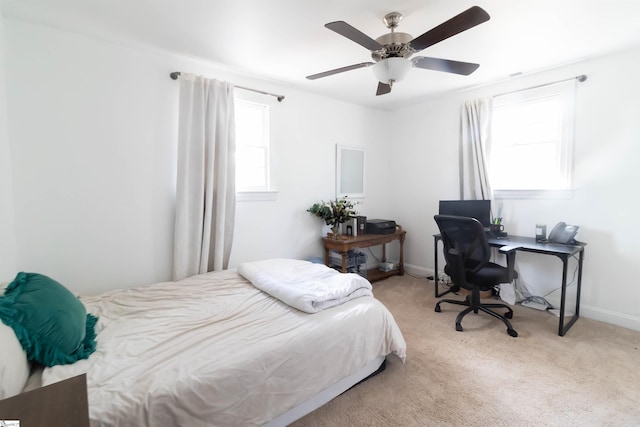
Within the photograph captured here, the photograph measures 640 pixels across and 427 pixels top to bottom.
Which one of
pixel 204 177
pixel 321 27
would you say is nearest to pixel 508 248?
pixel 321 27

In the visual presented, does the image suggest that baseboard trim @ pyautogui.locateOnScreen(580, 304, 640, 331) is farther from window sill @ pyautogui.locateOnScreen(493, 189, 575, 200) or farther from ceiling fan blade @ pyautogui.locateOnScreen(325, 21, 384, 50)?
ceiling fan blade @ pyautogui.locateOnScreen(325, 21, 384, 50)

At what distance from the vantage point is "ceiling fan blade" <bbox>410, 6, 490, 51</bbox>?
134cm

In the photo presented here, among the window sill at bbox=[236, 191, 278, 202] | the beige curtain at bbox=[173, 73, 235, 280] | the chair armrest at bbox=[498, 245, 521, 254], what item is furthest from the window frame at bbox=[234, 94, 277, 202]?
the chair armrest at bbox=[498, 245, 521, 254]

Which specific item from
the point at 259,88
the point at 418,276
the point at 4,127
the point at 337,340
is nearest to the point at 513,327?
the point at 418,276

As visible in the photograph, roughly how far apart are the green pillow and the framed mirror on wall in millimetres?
2955

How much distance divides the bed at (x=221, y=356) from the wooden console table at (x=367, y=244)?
1.32 meters

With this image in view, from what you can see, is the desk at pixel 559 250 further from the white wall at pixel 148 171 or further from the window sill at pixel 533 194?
the window sill at pixel 533 194

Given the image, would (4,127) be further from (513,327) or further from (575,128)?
(575,128)

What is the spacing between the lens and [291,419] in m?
1.46

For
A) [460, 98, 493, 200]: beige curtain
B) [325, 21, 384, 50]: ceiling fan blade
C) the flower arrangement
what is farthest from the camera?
the flower arrangement

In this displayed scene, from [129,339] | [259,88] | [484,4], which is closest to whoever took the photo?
[129,339]

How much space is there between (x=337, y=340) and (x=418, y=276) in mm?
2705

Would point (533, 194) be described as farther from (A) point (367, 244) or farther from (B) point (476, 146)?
(A) point (367, 244)

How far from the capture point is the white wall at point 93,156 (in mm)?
1962
